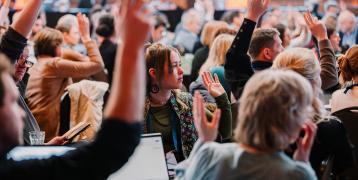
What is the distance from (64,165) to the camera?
5.51ft

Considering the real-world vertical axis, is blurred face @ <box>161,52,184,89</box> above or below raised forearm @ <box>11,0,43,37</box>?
below

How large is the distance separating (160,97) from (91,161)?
193cm

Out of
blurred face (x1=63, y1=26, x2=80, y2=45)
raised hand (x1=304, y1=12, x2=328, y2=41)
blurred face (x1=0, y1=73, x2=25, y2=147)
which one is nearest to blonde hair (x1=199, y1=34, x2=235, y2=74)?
raised hand (x1=304, y1=12, x2=328, y2=41)

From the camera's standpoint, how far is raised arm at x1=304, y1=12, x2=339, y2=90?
3846mm

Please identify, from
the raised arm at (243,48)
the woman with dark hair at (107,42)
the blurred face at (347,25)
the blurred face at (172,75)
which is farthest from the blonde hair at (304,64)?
the blurred face at (347,25)

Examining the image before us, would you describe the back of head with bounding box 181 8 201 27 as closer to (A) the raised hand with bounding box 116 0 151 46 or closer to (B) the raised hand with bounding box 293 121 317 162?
(B) the raised hand with bounding box 293 121 317 162

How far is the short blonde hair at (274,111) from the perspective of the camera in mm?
2016

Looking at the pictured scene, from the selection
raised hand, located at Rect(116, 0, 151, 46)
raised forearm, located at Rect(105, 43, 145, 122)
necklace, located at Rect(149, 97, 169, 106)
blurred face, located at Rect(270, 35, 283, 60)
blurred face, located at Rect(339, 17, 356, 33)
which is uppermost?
raised hand, located at Rect(116, 0, 151, 46)

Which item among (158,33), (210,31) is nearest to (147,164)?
(210,31)

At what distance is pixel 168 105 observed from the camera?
3498mm

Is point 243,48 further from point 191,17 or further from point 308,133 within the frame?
point 191,17

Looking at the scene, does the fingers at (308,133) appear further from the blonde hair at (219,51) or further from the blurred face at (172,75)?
the blonde hair at (219,51)

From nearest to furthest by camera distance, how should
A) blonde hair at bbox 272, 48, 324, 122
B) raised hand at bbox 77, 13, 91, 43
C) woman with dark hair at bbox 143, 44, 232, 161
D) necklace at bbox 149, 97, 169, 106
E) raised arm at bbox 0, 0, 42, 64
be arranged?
raised arm at bbox 0, 0, 42, 64
blonde hair at bbox 272, 48, 324, 122
woman with dark hair at bbox 143, 44, 232, 161
necklace at bbox 149, 97, 169, 106
raised hand at bbox 77, 13, 91, 43

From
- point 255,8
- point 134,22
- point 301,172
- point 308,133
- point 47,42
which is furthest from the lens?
point 47,42
